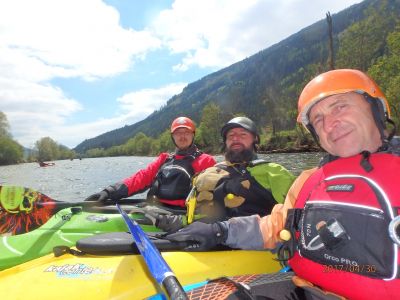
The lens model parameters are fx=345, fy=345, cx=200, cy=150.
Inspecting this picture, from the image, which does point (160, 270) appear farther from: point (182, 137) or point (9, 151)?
point (9, 151)

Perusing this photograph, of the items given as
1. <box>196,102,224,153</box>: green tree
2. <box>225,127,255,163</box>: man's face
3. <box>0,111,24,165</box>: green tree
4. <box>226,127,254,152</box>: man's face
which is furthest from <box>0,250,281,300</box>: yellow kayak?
<box>0,111,24,165</box>: green tree

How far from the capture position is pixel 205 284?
2174 millimetres

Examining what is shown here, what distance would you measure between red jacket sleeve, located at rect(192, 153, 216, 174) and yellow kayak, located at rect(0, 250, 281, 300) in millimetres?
2748

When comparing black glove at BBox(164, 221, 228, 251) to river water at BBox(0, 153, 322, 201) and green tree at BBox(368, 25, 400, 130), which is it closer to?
river water at BBox(0, 153, 322, 201)

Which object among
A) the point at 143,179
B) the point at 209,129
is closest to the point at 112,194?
the point at 143,179

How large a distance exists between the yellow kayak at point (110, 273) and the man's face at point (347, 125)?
1.50 m

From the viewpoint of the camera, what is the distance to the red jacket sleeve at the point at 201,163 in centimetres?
602

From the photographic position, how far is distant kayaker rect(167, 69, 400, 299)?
173 centimetres

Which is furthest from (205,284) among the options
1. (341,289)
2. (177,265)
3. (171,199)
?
(171,199)

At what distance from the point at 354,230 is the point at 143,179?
5084 mm

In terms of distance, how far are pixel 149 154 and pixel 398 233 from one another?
12461cm

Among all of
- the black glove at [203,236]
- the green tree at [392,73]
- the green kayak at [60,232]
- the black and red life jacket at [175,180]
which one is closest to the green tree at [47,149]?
the green tree at [392,73]

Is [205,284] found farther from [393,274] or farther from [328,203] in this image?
[393,274]

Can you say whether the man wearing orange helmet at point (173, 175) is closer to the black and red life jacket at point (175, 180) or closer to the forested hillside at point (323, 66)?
the black and red life jacket at point (175, 180)
